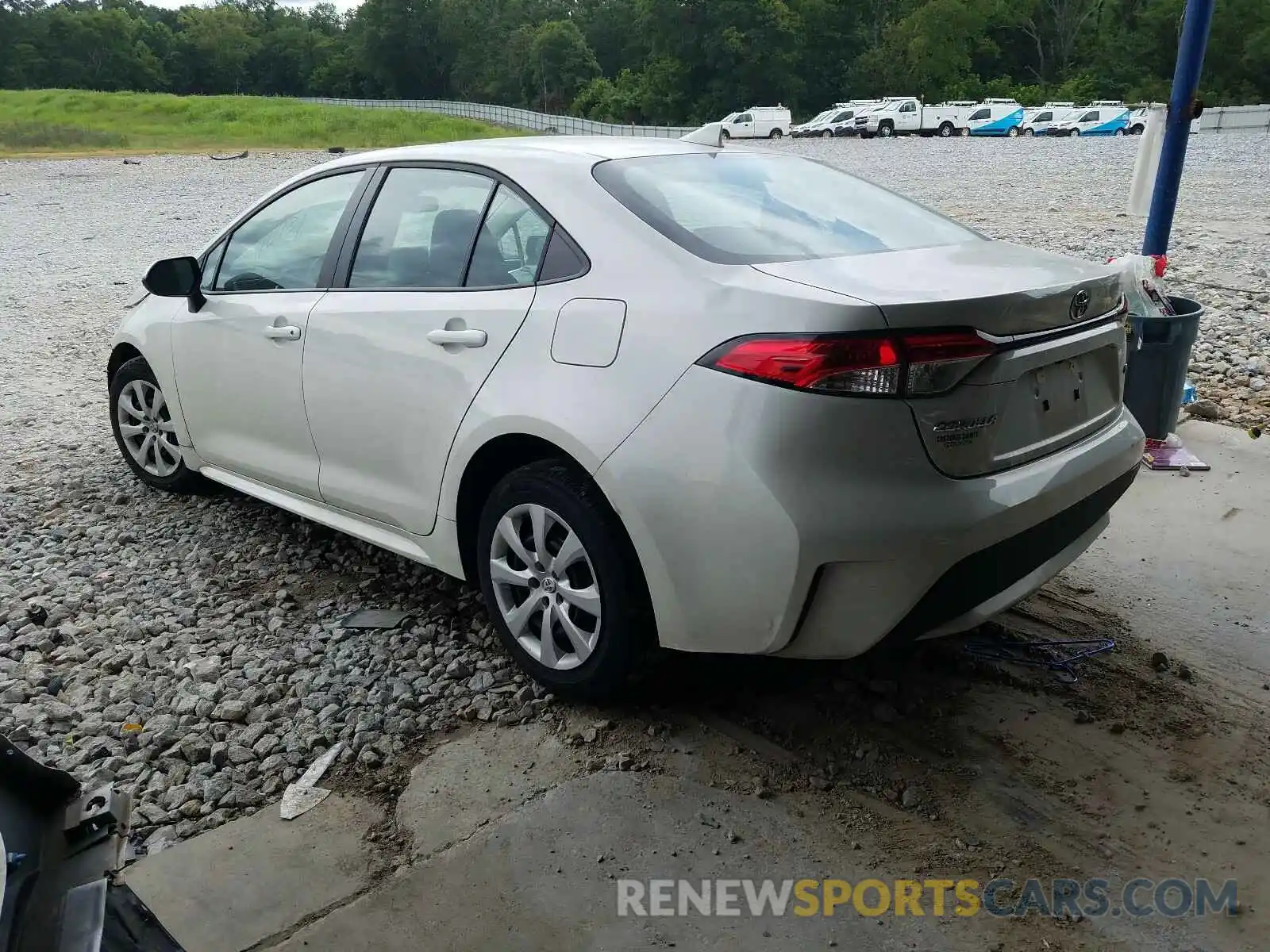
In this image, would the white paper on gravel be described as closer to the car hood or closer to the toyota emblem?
the car hood

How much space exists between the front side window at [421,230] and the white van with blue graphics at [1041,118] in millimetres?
43151

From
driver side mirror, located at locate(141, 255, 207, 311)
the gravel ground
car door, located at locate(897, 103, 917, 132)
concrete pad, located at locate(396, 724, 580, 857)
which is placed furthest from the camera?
car door, located at locate(897, 103, 917, 132)

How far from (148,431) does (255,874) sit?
123 inches

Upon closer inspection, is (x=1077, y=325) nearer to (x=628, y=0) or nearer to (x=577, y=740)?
(x=577, y=740)

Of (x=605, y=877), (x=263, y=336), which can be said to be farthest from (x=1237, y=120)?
(x=605, y=877)

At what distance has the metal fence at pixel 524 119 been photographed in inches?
2093

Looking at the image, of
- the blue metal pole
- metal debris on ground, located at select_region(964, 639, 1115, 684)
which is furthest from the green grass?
metal debris on ground, located at select_region(964, 639, 1115, 684)

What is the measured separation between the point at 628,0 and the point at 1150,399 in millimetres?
91725

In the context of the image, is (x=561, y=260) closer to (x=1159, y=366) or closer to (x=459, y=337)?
(x=459, y=337)

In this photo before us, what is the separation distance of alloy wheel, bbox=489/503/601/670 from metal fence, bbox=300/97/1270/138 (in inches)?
291

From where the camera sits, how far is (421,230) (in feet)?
11.8

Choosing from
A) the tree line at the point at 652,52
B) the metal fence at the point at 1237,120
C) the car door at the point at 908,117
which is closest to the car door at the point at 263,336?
the metal fence at the point at 1237,120

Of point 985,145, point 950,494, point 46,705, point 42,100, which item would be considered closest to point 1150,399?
point 950,494

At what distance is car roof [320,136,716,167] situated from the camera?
11.1ft
